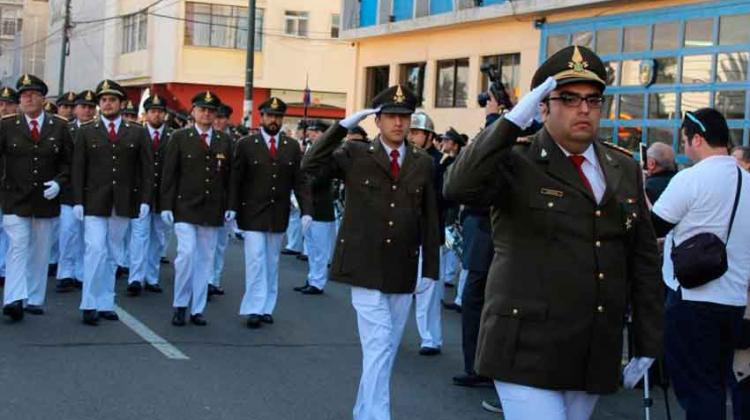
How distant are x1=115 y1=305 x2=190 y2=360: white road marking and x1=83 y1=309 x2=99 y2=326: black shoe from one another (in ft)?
0.99

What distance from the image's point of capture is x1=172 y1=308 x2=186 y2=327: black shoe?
10.3m

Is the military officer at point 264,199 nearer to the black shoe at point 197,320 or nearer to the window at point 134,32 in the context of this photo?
the black shoe at point 197,320

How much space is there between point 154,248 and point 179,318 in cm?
279

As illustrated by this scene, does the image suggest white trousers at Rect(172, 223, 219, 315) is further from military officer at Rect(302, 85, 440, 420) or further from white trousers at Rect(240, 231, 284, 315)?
military officer at Rect(302, 85, 440, 420)

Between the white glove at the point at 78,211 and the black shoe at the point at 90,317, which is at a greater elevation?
the white glove at the point at 78,211

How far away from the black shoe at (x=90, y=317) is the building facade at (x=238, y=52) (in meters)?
35.5

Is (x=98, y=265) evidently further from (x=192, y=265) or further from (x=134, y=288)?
(x=134, y=288)

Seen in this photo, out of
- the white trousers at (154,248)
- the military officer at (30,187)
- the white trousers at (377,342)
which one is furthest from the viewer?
the white trousers at (154,248)

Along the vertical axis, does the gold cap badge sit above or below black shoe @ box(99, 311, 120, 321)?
above

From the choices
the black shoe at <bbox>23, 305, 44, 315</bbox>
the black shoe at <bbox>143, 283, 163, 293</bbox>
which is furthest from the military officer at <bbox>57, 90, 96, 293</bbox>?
the black shoe at <bbox>23, 305, 44, 315</bbox>

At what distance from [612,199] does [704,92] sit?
592 inches

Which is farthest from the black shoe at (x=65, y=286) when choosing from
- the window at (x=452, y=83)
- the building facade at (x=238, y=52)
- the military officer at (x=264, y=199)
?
the building facade at (x=238, y=52)

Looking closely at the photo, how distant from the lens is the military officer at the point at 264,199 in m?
10.5

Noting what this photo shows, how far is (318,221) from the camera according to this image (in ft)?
47.8
